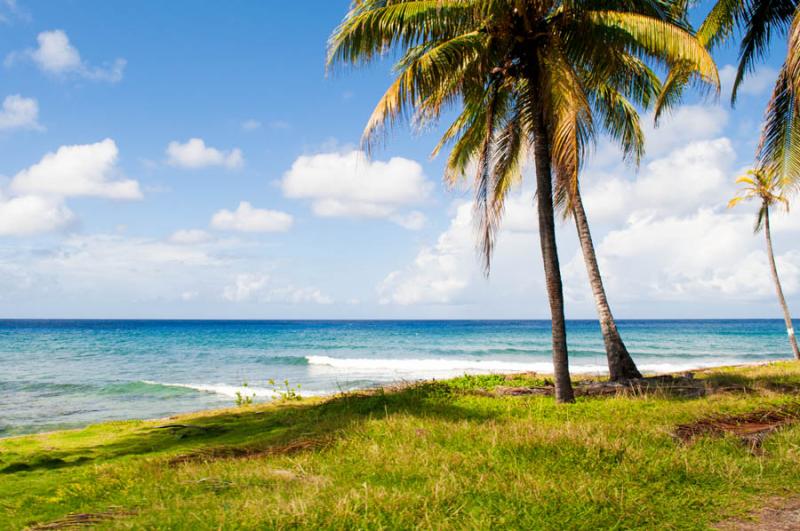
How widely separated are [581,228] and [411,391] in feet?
17.3

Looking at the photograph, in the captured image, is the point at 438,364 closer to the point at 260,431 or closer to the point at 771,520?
the point at 260,431

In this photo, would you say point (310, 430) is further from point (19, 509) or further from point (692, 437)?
point (692, 437)

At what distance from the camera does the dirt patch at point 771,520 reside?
377 cm

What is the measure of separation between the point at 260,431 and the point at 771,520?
6.98 meters

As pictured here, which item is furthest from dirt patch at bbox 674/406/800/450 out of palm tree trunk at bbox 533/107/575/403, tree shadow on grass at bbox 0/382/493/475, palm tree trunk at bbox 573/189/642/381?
palm tree trunk at bbox 573/189/642/381

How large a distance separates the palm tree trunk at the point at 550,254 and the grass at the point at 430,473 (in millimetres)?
734

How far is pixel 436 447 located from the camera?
598 centimetres

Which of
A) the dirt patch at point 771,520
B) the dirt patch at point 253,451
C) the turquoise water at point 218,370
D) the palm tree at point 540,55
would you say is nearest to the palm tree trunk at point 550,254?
the palm tree at point 540,55

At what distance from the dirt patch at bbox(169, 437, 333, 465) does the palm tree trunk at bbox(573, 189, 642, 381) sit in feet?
24.1

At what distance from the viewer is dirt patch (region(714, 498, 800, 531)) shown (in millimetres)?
3772

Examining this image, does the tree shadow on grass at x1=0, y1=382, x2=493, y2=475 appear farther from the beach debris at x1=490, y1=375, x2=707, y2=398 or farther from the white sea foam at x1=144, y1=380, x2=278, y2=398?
the white sea foam at x1=144, y1=380, x2=278, y2=398

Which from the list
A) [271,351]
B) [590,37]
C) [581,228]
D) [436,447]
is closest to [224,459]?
[436,447]

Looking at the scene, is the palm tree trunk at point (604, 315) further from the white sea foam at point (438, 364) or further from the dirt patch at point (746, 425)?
the white sea foam at point (438, 364)

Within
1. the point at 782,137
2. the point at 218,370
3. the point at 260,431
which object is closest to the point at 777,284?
the point at 782,137
